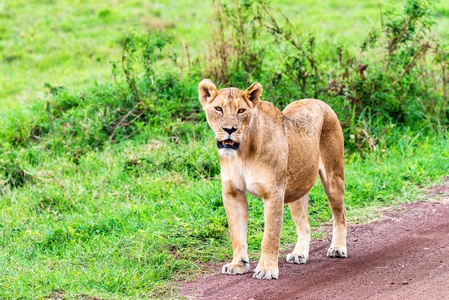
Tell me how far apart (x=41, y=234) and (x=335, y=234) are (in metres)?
2.87

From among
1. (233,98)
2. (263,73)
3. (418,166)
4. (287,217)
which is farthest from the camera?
(263,73)

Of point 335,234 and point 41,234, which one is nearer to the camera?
point 335,234

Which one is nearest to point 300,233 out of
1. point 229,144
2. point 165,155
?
point 229,144

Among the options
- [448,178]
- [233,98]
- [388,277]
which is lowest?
[448,178]

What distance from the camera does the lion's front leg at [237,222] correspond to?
16.1ft

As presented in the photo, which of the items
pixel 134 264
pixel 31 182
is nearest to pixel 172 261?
pixel 134 264

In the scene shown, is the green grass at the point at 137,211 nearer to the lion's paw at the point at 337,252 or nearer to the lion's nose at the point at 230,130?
the lion's paw at the point at 337,252

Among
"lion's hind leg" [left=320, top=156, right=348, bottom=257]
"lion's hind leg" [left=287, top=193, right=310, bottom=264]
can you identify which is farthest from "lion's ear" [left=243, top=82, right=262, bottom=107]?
"lion's hind leg" [left=287, top=193, right=310, bottom=264]

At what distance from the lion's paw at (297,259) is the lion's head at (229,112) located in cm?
135

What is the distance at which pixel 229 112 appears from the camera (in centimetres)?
449

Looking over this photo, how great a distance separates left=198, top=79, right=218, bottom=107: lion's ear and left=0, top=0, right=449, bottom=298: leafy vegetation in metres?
1.47

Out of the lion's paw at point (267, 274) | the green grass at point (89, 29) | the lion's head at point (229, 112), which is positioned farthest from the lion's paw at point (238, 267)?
the green grass at point (89, 29)

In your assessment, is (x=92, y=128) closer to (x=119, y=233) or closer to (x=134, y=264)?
(x=119, y=233)

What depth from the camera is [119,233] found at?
5.97 meters
